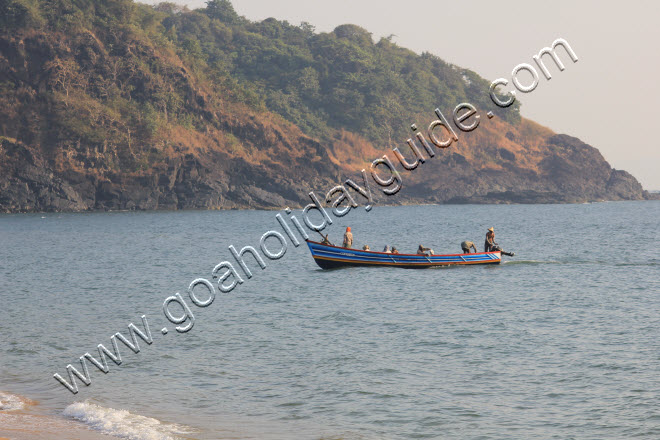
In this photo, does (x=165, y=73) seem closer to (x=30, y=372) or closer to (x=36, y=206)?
(x=36, y=206)

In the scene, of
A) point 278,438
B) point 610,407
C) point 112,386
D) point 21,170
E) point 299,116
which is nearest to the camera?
point 278,438

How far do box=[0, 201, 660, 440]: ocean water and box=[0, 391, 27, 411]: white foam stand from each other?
7 centimetres

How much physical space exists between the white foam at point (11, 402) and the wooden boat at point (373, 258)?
80.0 feet

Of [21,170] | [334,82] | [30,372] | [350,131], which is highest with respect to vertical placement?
[334,82]

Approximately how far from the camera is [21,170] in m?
104

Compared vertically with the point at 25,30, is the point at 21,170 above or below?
A: below

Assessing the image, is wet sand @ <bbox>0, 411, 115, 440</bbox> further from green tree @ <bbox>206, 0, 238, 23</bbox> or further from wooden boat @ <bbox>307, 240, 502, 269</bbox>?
green tree @ <bbox>206, 0, 238, 23</bbox>

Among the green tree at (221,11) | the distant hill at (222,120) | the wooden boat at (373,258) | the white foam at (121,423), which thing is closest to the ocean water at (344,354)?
the white foam at (121,423)

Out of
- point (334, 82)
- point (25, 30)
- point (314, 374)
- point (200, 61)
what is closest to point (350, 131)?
point (334, 82)

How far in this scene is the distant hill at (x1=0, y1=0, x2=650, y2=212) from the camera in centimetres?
11175

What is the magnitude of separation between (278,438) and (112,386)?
6.05m

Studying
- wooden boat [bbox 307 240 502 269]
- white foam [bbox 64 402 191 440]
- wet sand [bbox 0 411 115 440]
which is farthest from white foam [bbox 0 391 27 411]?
wooden boat [bbox 307 240 502 269]

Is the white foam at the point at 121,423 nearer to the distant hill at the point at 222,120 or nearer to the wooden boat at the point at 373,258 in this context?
the wooden boat at the point at 373,258

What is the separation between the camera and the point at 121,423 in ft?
49.9
